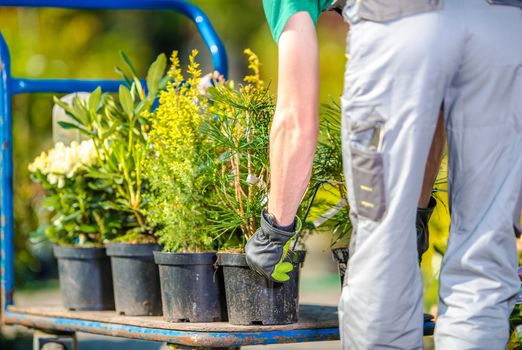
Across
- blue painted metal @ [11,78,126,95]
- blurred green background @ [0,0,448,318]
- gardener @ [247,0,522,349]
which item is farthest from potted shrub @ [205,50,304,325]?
blurred green background @ [0,0,448,318]

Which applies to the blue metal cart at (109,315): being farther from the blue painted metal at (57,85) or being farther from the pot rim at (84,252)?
the pot rim at (84,252)

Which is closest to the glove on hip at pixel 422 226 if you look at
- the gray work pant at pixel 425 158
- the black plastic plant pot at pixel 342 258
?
the black plastic plant pot at pixel 342 258

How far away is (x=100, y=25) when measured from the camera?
8.15 m

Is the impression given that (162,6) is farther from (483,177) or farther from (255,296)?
(483,177)

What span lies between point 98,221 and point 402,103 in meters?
1.53

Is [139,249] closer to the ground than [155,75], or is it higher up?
closer to the ground

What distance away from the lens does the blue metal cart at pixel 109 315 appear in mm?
2377

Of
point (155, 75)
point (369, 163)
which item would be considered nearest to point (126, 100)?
point (155, 75)

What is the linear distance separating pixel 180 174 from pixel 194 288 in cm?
33

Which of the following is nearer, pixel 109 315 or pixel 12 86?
pixel 109 315

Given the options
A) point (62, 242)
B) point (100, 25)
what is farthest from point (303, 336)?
point (100, 25)

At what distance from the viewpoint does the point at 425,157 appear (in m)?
1.88

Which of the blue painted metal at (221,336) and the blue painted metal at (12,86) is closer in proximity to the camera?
the blue painted metal at (221,336)

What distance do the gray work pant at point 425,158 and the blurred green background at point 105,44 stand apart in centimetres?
456
